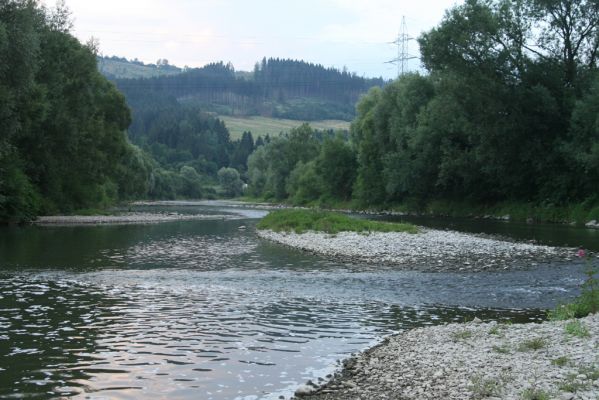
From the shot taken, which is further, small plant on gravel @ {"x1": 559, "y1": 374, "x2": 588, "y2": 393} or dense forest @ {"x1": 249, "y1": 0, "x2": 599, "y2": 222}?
dense forest @ {"x1": 249, "y1": 0, "x2": 599, "y2": 222}

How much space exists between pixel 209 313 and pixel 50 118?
48.1 m

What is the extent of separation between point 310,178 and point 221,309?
10812cm

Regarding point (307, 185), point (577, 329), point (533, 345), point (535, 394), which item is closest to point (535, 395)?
point (535, 394)

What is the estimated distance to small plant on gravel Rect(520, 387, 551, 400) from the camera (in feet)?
29.8

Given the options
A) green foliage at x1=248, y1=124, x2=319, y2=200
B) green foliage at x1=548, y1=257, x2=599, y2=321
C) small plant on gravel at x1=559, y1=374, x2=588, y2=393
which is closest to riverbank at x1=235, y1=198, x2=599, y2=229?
green foliage at x1=548, y1=257, x2=599, y2=321

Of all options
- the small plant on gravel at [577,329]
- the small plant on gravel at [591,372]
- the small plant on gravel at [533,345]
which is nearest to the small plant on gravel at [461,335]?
the small plant on gravel at [533,345]

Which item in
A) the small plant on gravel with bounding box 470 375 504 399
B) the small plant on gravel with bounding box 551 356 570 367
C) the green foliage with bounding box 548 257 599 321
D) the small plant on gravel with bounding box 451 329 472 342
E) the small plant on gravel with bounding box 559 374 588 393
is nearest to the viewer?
the small plant on gravel with bounding box 559 374 588 393

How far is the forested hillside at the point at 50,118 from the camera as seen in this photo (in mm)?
43375

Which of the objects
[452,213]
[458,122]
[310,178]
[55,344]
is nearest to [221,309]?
[55,344]

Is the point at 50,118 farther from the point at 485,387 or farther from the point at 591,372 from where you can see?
A: the point at 591,372

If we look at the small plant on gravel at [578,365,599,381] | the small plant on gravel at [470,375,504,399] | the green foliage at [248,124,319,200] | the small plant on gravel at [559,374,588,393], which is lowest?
the small plant on gravel at [470,375,504,399]

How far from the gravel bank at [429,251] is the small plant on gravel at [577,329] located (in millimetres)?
12884

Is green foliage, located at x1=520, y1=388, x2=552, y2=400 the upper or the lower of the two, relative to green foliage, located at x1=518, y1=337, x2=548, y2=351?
upper

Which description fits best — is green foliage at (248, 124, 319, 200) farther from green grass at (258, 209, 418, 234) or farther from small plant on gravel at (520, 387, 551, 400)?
small plant on gravel at (520, 387, 551, 400)
